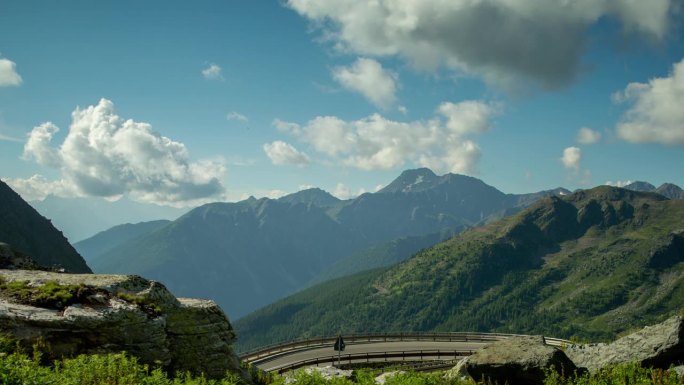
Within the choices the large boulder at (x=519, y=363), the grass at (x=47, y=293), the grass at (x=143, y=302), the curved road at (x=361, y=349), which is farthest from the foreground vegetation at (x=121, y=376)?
the curved road at (x=361, y=349)

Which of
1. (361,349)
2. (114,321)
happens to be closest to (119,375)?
(114,321)

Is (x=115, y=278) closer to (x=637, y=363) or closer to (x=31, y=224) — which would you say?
(x=637, y=363)

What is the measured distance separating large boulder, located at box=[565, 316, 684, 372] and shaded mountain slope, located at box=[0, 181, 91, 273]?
168023 millimetres

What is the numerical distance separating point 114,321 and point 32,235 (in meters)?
186

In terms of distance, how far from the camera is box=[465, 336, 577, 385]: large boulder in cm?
1769

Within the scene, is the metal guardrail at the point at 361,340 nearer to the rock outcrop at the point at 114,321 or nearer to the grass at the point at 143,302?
the rock outcrop at the point at 114,321

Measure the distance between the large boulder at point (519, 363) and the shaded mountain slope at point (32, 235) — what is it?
16497 cm

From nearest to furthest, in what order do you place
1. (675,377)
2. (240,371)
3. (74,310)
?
(675,377), (74,310), (240,371)

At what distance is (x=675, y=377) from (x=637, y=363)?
2.95 metres

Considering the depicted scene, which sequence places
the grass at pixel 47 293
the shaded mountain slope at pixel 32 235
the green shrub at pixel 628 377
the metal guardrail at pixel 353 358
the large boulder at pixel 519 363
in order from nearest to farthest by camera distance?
1. the green shrub at pixel 628 377
2. the grass at pixel 47 293
3. the large boulder at pixel 519 363
4. the metal guardrail at pixel 353 358
5. the shaded mountain slope at pixel 32 235

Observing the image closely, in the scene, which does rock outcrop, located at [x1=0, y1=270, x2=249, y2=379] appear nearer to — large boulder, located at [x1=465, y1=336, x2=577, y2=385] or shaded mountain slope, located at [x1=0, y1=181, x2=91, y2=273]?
large boulder, located at [x1=465, y1=336, x2=577, y2=385]

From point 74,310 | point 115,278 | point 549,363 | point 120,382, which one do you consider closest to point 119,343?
point 74,310

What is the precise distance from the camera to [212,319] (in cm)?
2006

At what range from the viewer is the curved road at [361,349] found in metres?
45.6
